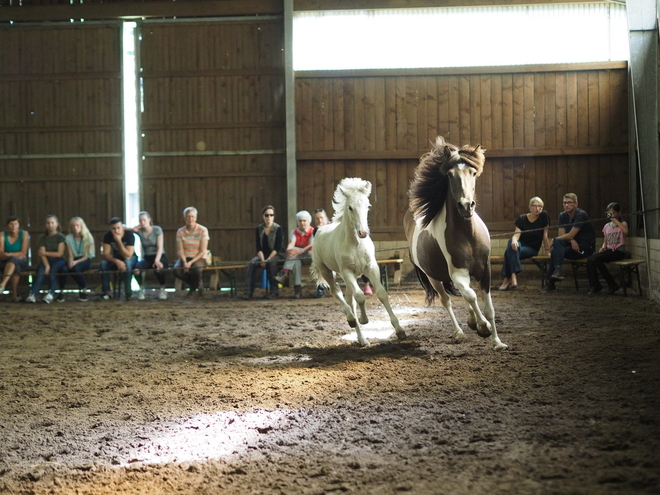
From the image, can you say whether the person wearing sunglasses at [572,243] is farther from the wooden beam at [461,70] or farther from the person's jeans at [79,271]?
the person's jeans at [79,271]

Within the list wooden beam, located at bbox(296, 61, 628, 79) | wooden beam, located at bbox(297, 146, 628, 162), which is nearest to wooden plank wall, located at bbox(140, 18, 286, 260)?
wooden beam, located at bbox(297, 146, 628, 162)

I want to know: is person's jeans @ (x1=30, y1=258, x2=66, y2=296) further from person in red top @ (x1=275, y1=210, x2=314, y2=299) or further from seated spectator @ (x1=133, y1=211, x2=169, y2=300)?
person in red top @ (x1=275, y1=210, x2=314, y2=299)

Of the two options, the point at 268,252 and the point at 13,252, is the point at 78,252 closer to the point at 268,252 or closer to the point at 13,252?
the point at 13,252

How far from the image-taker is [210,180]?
42.8 feet

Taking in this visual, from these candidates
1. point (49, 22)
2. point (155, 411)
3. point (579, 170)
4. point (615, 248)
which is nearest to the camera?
point (155, 411)

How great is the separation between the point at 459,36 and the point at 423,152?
218 centimetres

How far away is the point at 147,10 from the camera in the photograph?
1291cm

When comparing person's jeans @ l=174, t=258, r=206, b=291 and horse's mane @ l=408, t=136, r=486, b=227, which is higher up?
horse's mane @ l=408, t=136, r=486, b=227

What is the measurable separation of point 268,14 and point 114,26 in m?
2.90

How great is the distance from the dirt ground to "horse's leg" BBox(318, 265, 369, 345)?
0.18m

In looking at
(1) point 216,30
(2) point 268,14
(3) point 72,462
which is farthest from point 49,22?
(3) point 72,462

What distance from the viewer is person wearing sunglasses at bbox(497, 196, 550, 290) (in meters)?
10.5

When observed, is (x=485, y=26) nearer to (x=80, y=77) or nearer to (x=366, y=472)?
(x=80, y=77)

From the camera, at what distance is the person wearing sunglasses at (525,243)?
34.3 feet
